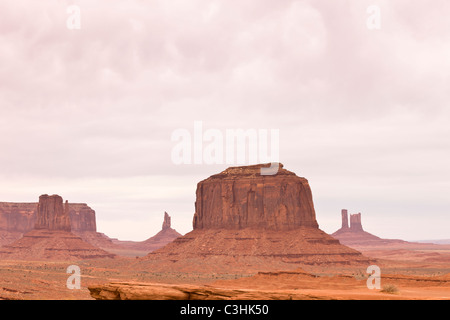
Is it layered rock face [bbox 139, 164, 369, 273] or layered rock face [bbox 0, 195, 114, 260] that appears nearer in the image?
layered rock face [bbox 139, 164, 369, 273]

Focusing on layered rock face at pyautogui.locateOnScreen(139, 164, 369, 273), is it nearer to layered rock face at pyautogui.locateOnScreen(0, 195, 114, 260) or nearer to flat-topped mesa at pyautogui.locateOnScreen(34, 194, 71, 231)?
layered rock face at pyautogui.locateOnScreen(0, 195, 114, 260)

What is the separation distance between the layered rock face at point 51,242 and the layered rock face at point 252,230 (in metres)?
45.2

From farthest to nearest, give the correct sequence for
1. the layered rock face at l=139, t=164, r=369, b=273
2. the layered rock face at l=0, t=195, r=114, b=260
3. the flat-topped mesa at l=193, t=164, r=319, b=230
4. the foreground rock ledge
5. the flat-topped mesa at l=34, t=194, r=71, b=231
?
the flat-topped mesa at l=34, t=194, r=71, b=231 → the layered rock face at l=0, t=195, r=114, b=260 → the flat-topped mesa at l=193, t=164, r=319, b=230 → the layered rock face at l=139, t=164, r=369, b=273 → the foreground rock ledge

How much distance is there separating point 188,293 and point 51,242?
526 ft

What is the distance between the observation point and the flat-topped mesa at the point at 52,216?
193125mm

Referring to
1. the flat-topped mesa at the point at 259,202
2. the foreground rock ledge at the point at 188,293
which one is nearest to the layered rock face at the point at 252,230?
the flat-topped mesa at the point at 259,202

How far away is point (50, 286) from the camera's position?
62500mm

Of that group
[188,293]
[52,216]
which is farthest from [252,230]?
[188,293]

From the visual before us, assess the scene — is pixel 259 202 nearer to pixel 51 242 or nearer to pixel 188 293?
pixel 51 242

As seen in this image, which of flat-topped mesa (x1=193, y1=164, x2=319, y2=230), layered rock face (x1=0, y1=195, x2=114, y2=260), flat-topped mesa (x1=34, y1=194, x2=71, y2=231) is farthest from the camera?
flat-topped mesa (x1=34, y1=194, x2=71, y2=231)

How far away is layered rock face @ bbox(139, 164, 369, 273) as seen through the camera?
12581cm

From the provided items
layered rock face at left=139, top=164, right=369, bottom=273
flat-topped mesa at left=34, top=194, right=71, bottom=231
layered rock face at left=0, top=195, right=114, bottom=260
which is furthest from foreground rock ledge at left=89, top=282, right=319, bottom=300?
flat-topped mesa at left=34, top=194, right=71, bottom=231
